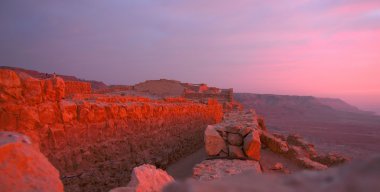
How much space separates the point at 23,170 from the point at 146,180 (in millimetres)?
1069

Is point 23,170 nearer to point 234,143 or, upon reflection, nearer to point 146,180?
point 146,180

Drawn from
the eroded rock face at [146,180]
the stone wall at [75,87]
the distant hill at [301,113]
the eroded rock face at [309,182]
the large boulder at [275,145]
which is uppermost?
the stone wall at [75,87]

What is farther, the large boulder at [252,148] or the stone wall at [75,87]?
the stone wall at [75,87]

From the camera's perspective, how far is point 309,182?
3.09 ft

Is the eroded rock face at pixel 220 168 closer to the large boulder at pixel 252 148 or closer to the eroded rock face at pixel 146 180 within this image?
the large boulder at pixel 252 148

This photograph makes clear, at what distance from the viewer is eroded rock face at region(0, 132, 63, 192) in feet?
6.44

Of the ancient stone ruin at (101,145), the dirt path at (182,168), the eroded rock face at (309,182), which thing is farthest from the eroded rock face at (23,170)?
the dirt path at (182,168)

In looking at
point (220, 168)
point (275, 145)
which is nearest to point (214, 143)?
point (220, 168)

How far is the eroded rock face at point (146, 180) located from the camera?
102 inches

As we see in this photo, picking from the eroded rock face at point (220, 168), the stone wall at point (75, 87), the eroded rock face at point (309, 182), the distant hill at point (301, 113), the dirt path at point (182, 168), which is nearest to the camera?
the eroded rock face at point (309, 182)

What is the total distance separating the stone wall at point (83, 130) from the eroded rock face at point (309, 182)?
121 inches

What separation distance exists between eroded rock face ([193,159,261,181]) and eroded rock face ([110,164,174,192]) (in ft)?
3.78

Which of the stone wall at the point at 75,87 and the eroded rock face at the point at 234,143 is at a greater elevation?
the stone wall at the point at 75,87

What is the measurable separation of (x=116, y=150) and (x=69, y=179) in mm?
1157
